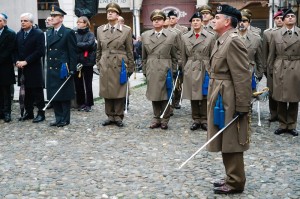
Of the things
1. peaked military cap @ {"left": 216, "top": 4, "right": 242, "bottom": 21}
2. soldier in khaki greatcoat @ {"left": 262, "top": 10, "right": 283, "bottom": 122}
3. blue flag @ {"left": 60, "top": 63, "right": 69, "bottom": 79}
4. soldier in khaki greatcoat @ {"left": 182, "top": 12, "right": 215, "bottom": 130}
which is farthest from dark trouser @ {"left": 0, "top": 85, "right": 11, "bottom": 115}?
peaked military cap @ {"left": 216, "top": 4, "right": 242, "bottom": 21}

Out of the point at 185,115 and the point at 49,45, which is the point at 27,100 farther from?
the point at 185,115

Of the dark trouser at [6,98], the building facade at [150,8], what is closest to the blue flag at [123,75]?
the dark trouser at [6,98]

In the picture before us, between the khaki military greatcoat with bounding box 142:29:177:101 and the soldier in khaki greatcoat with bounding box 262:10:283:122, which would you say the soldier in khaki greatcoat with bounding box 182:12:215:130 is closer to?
the khaki military greatcoat with bounding box 142:29:177:101

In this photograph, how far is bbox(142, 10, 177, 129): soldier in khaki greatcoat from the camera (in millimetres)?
8023

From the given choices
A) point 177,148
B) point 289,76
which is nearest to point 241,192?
point 177,148

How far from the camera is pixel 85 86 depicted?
10.2 metres

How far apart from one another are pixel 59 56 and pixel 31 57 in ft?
1.98

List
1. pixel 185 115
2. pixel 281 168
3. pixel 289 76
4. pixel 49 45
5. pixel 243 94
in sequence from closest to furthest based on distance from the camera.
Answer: pixel 243 94
pixel 281 168
pixel 289 76
pixel 49 45
pixel 185 115

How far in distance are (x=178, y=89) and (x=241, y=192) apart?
5.27 m

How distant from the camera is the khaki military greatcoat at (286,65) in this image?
25.1 ft

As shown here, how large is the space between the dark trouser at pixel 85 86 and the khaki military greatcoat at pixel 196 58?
2662 millimetres

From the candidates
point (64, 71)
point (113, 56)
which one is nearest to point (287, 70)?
point (113, 56)

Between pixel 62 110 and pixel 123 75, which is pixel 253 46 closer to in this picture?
pixel 123 75

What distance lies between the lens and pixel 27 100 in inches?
354
